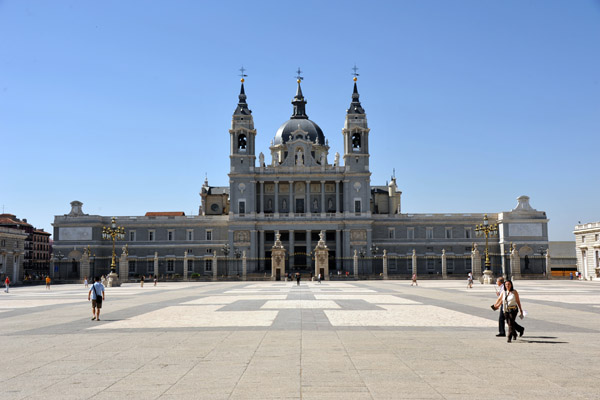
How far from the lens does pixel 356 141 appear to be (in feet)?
327

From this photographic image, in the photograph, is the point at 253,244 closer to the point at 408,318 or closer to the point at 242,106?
the point at 242,106

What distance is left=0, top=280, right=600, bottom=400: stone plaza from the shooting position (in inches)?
420

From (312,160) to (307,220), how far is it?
994cm

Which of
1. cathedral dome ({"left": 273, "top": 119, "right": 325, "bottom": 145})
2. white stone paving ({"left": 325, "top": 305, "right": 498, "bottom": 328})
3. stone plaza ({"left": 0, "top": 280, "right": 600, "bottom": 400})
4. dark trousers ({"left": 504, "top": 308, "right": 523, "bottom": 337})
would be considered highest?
cathedral dome ({"left": 273, "top": 119, "right": 325, "bottom": 145})

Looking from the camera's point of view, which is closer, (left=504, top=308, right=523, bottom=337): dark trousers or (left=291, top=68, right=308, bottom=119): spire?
(left=504, top=308, right=523, bottom=337): dark trousers

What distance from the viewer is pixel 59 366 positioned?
1315 cm

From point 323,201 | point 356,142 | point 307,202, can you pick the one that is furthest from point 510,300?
point 356,142

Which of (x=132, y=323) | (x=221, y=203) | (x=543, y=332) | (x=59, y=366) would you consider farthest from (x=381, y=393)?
(x=221, y=203)

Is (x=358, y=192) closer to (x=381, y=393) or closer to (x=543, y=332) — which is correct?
(x=543, y=332)

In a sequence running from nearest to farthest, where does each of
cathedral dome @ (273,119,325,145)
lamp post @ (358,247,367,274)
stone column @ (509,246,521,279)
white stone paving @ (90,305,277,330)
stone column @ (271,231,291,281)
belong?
white stone paving @ (90,305,277,330) < stone column @ (509,246,521,279) < stone column @ (271,231,291,281) < lamp post @ (358,247,367,274) < cathedral dome @ (273,119,325,145)

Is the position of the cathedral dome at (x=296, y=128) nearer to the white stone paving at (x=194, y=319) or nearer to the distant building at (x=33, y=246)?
the distant building at (x=33, y=246)

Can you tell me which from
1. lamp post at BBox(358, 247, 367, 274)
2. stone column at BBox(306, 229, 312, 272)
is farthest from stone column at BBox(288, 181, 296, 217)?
lamp post at BBox(358, 247, 367, 274)

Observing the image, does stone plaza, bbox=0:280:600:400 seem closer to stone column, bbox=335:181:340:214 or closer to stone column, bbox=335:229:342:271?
stone column, bbox=335:229:342:271

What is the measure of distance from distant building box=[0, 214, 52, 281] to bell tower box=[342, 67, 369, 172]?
65.0 metres
